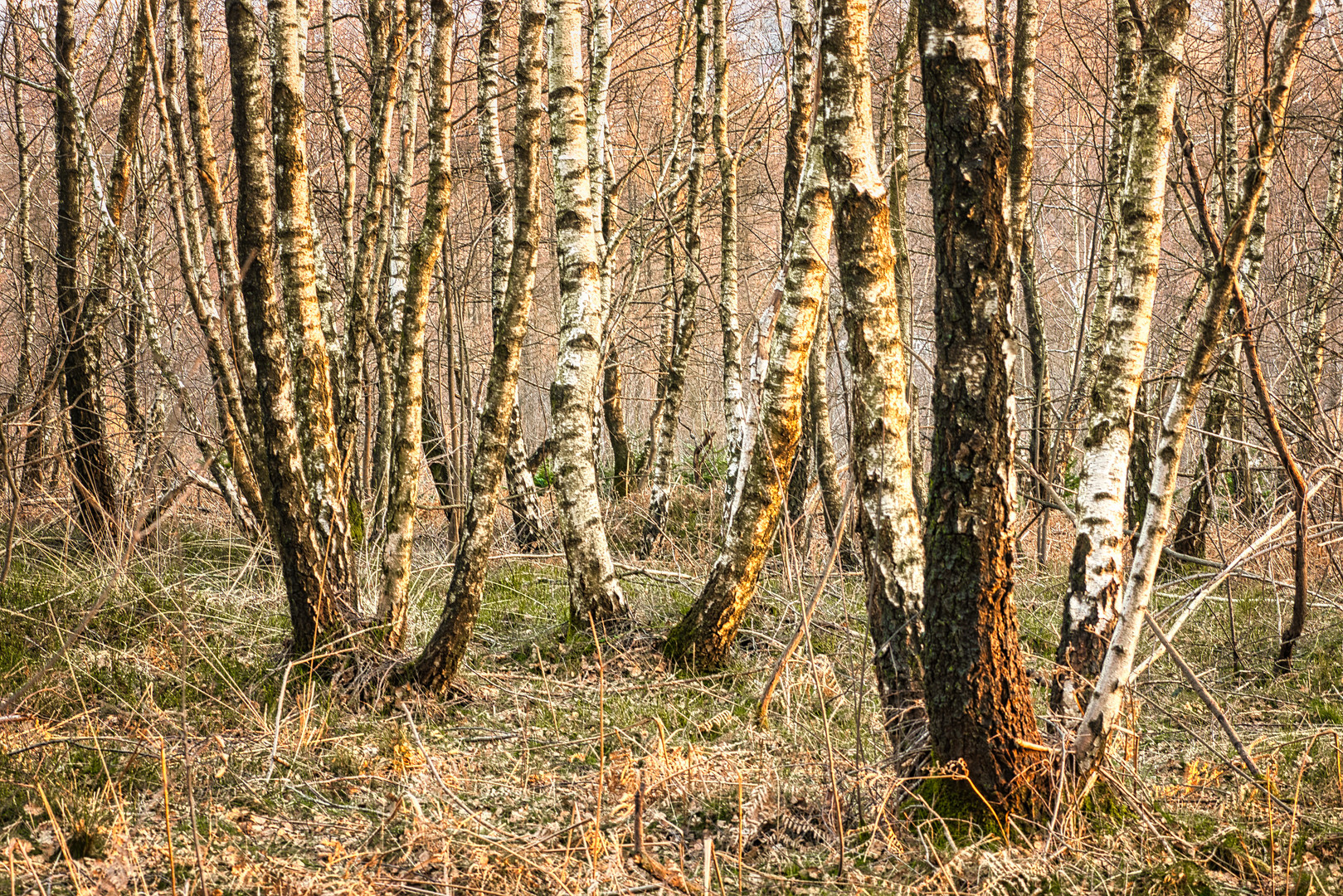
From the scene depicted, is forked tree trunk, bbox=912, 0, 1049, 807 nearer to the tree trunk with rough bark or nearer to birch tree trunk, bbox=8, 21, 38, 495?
the tree trunk with rough bark

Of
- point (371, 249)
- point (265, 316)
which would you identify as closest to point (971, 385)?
point (265, 316)

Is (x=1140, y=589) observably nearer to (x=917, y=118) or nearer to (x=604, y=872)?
(x=604, y=872)

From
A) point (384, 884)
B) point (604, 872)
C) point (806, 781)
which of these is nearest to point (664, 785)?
point (806, 781)

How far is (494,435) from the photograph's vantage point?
4234mm

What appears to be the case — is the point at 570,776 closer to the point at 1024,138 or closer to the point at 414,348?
the point at 414,348

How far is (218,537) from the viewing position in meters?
7.62

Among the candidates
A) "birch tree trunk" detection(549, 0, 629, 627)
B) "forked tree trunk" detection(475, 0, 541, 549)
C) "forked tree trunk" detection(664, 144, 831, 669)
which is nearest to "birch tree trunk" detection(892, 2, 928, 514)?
"forked tree trunk" detection(664, 144, 831, 669)

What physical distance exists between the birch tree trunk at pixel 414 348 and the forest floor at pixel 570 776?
0.52 meters

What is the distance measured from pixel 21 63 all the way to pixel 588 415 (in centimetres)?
540

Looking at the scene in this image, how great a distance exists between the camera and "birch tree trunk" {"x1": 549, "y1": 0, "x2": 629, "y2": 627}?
4.86 metres

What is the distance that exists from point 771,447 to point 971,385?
1850mm

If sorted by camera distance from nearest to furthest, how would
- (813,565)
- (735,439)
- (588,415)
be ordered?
(588,415) < (813,565) < (735,439)

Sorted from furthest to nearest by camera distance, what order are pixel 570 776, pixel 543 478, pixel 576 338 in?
pixel 543 478 → pixel 576 338 → pixel 570 776

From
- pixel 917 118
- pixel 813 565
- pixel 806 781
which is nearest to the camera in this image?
pixel 806 781
